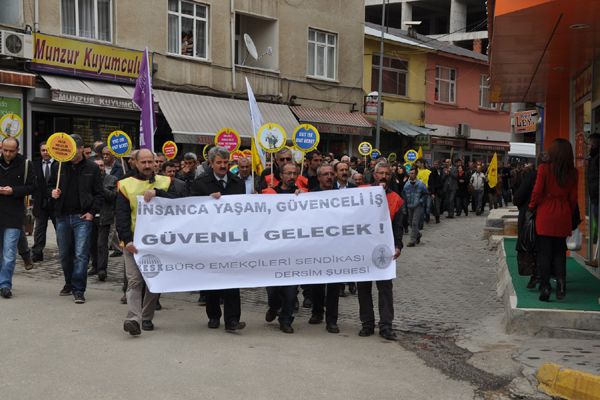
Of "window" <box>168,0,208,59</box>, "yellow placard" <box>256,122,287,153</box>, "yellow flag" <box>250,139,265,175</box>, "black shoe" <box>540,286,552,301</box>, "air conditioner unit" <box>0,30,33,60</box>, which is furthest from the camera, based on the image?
"window" <box>168,0,208,59</box>

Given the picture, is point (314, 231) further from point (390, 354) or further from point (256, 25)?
point (256, 25)

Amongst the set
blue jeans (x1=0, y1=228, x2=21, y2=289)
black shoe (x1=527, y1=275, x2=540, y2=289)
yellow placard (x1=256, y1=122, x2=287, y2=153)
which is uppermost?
yellow placard (x1=256, y1=122, x2=287, y2=153)

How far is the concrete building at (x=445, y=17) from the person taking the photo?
176 ft

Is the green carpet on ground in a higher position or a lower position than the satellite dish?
lower

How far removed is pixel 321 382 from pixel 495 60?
22.0 feet

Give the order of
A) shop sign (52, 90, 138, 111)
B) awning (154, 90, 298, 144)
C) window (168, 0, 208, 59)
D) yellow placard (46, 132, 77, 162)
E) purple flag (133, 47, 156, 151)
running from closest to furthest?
yellow placard (46, 132, 77, 162) → purple flag (133, 47, 156, 151) → shop sign (52, 90, 138, 111) → awning (154, 90, 298, 144) → window (168, 0, 208, 59)

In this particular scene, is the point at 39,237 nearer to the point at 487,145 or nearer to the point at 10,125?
the point at 10,125

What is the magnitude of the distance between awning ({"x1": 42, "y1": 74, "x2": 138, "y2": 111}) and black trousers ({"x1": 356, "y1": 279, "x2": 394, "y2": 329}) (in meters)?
13.4

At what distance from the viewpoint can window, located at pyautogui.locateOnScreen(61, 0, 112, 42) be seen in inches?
787

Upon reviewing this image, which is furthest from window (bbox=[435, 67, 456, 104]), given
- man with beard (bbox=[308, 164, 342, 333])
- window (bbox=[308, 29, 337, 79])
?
man with beard (bbox=[308, 164, 342, 333])

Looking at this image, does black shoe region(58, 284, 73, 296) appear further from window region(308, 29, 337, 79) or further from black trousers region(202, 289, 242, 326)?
window region(308, 29, 337, 79)

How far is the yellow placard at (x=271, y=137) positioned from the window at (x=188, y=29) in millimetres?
12756

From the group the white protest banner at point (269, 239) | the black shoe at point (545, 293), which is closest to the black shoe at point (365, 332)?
the white protest banner at point (269, 239)

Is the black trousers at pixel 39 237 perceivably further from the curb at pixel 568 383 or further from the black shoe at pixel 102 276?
the curb at pixel 568 383
